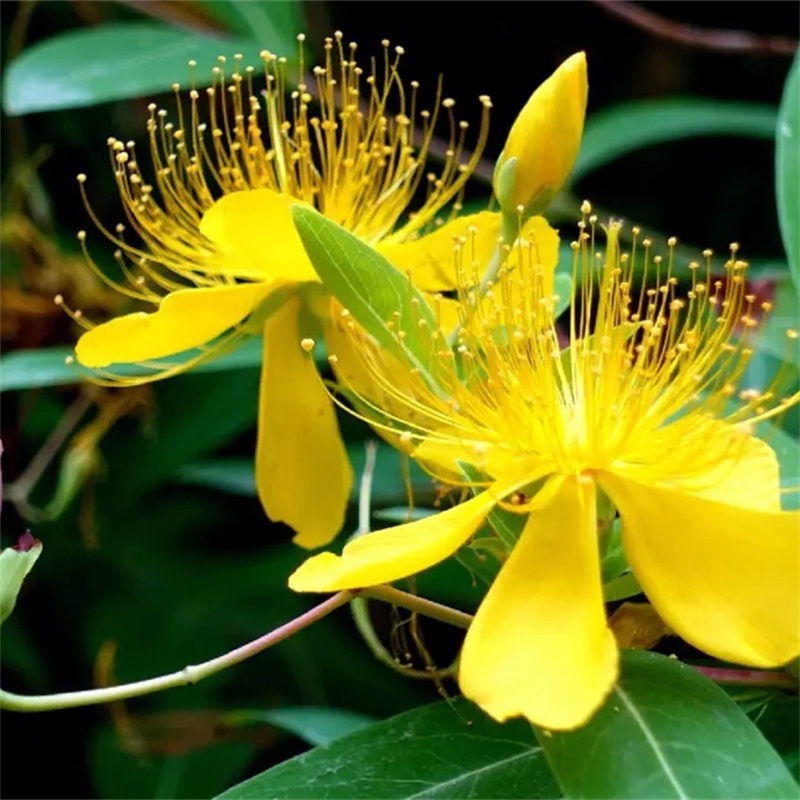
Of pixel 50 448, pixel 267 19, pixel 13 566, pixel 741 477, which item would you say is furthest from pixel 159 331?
pixel 267 19

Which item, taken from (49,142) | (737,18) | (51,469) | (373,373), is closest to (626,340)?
(373,373)

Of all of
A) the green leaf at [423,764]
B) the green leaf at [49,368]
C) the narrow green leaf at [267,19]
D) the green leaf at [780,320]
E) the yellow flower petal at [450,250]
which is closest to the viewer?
the green leaf at [423,764]

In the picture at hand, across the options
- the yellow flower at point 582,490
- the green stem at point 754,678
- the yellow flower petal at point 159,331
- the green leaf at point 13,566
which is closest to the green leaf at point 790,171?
the yellow flower at point 582,490

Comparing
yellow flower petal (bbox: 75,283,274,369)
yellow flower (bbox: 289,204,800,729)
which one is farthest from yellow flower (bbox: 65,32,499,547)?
yellow flower (bbox: 289,204,800,729)

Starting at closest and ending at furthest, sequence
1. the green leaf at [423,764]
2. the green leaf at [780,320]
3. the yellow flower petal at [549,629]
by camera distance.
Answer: the yellow flower petal at [549,629] → the green leaf at [423,764] → the green leaf at [780,320]

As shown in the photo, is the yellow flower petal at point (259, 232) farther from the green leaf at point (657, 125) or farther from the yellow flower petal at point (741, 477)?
the green leaf at point (657, 125)

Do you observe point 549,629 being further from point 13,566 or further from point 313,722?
point 313,722

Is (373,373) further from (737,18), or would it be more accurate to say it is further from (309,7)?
(737,18)
